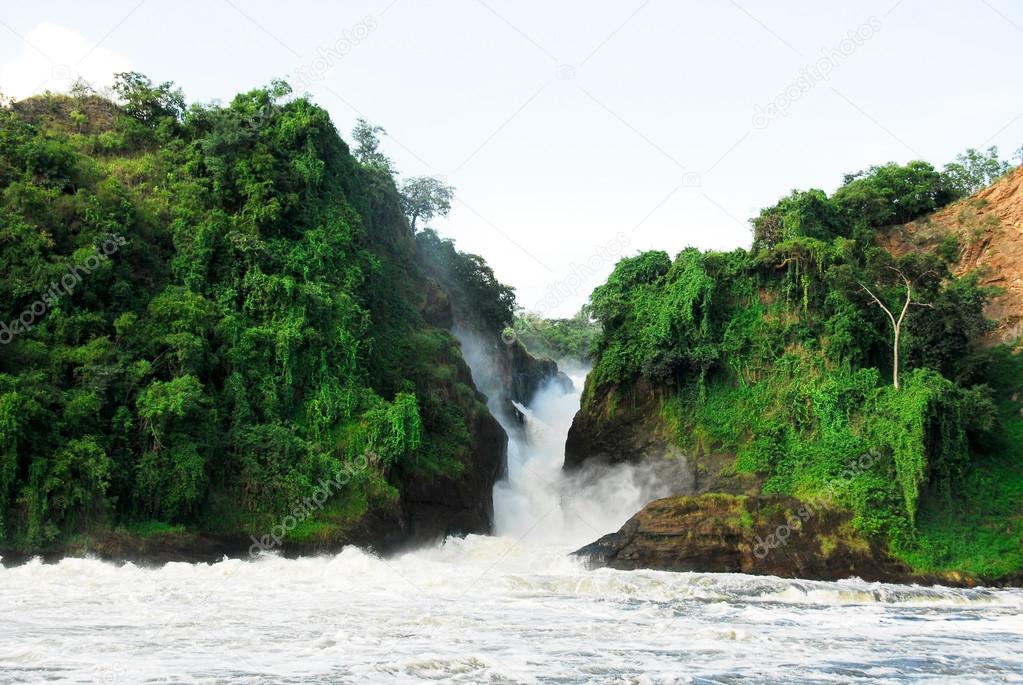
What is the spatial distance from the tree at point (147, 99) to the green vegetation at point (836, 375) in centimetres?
1680

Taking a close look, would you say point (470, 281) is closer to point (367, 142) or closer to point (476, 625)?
point (367, 142)

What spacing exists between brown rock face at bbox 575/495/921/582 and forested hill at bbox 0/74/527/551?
19.6ft

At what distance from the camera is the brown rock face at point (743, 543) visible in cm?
2427

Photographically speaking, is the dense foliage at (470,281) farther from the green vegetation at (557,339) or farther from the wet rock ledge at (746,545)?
the green vegetation at (557,339)

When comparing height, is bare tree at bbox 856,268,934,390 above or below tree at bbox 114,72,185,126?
below

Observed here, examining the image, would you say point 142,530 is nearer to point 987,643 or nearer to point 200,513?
point 200,513

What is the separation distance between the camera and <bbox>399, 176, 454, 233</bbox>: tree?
1813 inches

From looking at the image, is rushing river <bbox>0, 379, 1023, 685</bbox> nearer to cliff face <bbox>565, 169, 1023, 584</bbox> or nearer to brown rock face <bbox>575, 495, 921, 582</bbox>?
brown rock face <bbox>575, 495, 921, 582</bbox>

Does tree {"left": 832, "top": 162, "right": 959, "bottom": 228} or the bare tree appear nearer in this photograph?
the bare tree

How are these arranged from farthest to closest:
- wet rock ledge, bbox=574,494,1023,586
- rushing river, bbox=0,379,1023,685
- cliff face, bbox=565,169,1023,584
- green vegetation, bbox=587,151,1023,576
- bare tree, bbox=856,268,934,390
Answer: bare tree, bbox=856,268,934,390 < green vegetation, bbox=587,151,1023,576 < cliff face, bbox=565,169,1023,584 < wet rock ledge, bbox=574,494,1023,586 < rushing river, bbox=0,379,1023,685

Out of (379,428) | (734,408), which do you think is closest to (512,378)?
(734,408)

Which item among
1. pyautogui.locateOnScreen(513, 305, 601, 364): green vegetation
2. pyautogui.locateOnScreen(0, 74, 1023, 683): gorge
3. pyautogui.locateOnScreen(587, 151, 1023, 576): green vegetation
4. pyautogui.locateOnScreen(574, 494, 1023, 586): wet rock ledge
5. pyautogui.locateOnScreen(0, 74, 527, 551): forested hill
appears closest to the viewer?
pyautogui.locateOnScreen(0, 74, 1023, 683): gorge

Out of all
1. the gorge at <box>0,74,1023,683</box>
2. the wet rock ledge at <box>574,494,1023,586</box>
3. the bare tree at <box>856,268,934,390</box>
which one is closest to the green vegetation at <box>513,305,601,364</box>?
the gorge at <box>0,74,1023,683</box>

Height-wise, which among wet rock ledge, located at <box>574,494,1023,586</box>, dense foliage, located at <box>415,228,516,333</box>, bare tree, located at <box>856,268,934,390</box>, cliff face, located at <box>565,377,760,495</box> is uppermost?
dense foliage, located at <box>415,228,516,333</box>
